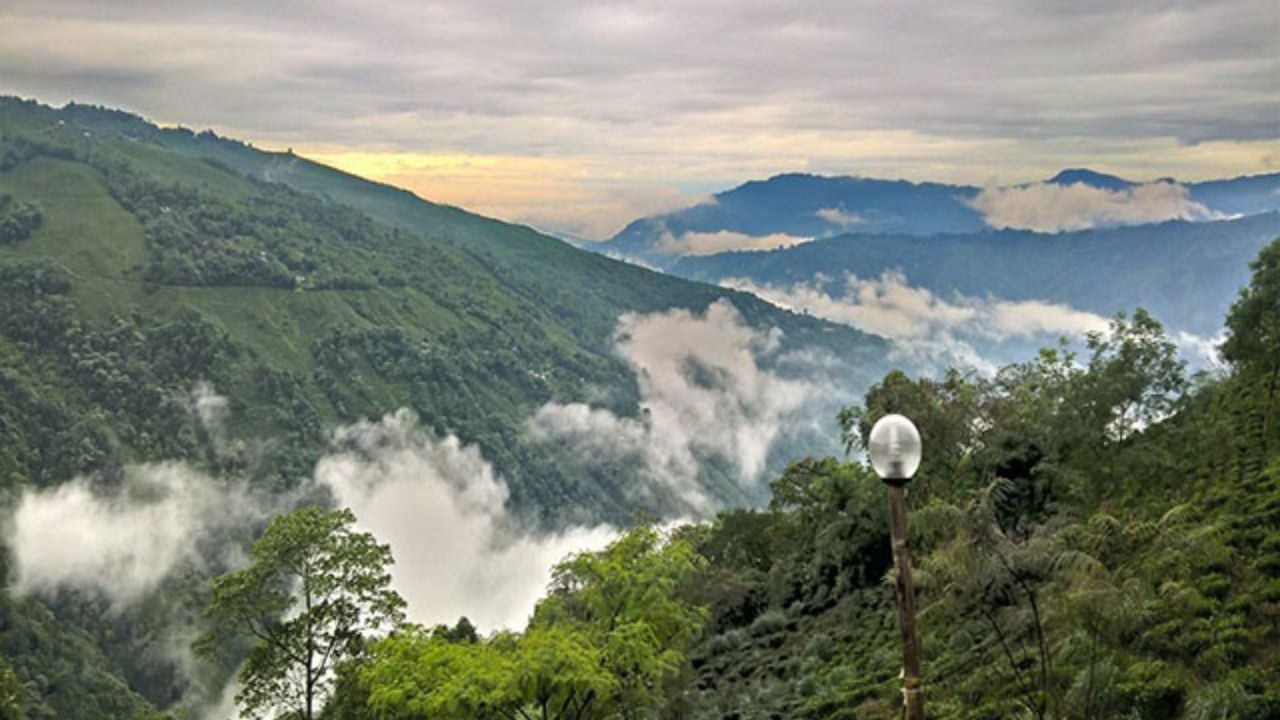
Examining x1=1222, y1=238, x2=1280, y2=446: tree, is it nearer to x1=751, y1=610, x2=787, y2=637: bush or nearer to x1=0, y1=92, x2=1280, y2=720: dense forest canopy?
x1=0, y1=92, x2=1280, y2=720: dense forest canopy

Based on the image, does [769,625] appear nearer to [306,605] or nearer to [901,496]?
[306,605]

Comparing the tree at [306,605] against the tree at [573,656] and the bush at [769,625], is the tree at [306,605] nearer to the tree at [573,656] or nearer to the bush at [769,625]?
the tree at [573,656]

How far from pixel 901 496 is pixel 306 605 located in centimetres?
2797

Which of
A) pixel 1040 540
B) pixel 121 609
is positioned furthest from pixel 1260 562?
pixel 121 609

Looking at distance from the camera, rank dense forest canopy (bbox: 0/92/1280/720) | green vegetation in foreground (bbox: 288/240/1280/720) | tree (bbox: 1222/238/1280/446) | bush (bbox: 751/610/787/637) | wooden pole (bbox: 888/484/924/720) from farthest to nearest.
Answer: bush (bbox: 751/610/787/637)
tree (bbox: 1222/238/1280/446)
dense forest canopy (bbox: 0/92/1280/720)
green vegetation in foreground (bbox: 288/240/1280/720)
wooden pole (bbox: 888/484/924/720)

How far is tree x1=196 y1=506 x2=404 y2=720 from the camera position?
31.4 m

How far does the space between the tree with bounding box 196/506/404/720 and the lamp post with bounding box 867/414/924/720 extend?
26.0 meters

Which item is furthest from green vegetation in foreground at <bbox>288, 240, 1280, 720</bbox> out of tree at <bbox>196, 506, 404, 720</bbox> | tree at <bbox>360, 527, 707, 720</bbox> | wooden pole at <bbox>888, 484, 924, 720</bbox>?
wooden pole at <bbox>888, 484, 924, 720</bbox>

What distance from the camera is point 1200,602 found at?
18.4 meters

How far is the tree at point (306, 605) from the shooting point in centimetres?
3144

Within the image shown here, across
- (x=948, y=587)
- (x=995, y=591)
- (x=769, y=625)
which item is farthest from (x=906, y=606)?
(x=769, y=625)

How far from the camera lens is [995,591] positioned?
16484mm

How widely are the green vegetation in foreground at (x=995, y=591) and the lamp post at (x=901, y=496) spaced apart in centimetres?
582

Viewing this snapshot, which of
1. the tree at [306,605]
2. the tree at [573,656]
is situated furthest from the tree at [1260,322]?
the tree at [306,605]
